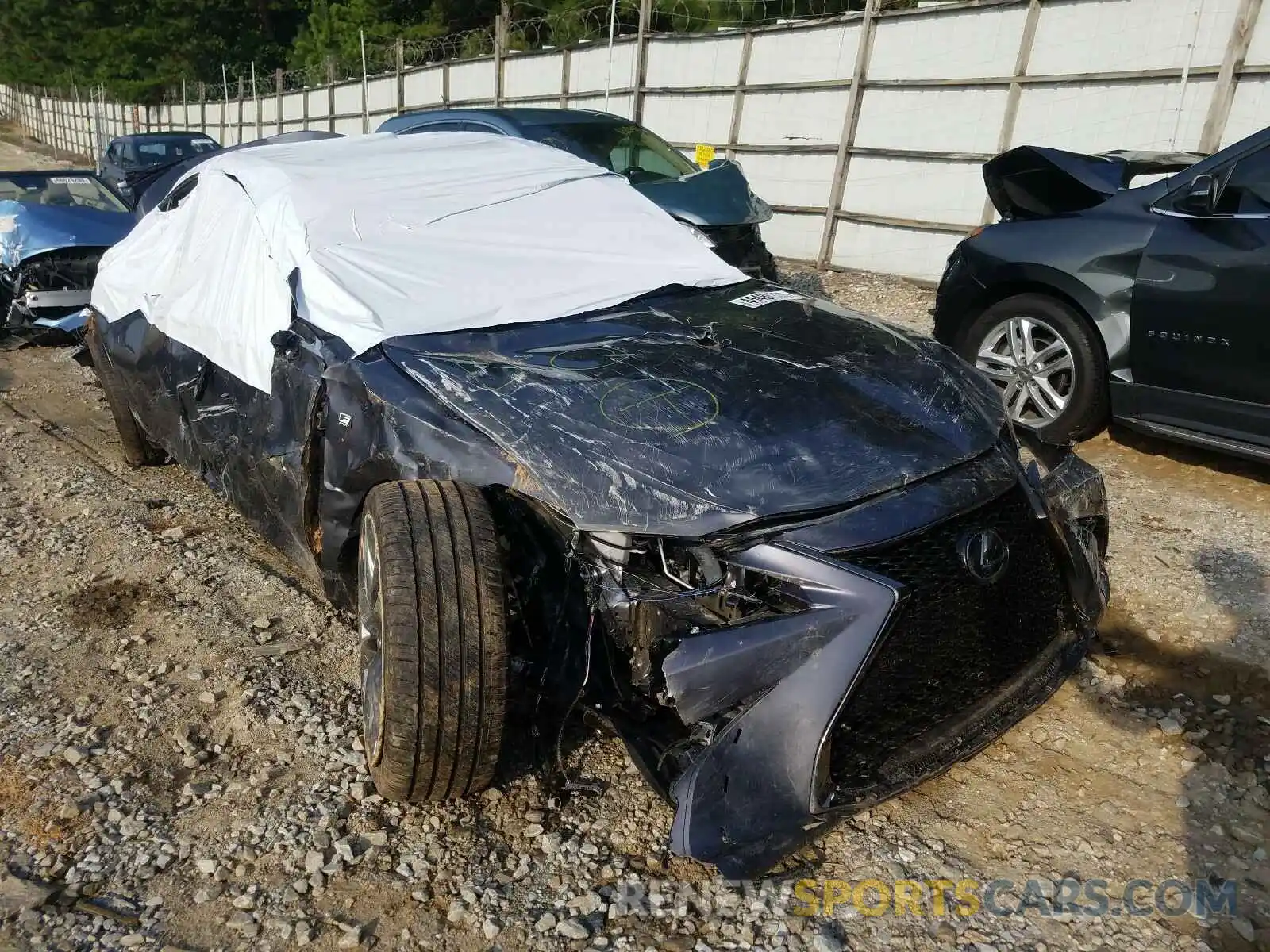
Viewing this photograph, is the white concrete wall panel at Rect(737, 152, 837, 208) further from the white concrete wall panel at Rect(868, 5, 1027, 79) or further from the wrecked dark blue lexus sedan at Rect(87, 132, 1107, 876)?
the wrecked dark blue lexus sedan at Rect(87, 132, 1107, 876)

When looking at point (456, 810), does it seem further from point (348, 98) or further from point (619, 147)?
point (348, 98)

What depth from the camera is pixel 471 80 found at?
1529 cm

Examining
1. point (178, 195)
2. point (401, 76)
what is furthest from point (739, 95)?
point (401, 76)

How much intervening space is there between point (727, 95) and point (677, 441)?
1001 cm

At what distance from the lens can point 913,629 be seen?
6.77ft

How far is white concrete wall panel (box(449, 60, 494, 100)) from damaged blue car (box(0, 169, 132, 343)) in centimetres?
871

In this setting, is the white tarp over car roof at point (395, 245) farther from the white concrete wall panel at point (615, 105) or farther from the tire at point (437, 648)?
the white concrete wall panel at point (615, 105)

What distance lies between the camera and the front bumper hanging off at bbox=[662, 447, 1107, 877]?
1.93m

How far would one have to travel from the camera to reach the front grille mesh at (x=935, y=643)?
2.01 m

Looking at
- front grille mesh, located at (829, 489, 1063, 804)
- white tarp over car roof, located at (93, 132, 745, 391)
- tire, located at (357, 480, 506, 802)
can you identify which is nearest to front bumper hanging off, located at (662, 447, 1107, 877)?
front grille mesh, located at (829, 489, 1063, 804)

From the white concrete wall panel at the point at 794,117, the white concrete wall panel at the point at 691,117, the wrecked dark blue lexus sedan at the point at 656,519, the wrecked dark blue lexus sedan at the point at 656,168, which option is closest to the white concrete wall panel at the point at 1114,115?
the white concrete wall panel at the point at 794,117

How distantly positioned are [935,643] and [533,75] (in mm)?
13606

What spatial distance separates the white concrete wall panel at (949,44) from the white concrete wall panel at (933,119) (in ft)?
0.57

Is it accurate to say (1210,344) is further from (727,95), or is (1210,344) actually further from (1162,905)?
(727,95)
